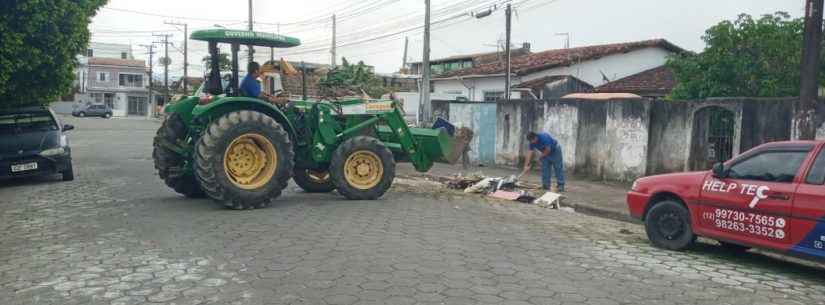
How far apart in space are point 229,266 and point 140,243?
5.05 ft

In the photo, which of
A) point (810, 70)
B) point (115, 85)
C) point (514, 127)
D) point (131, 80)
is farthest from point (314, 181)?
point (131, 80)

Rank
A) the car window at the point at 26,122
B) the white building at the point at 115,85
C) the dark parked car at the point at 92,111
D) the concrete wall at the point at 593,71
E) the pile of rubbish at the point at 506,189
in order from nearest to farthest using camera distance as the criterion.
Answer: the pile of rubbish at the point at 506,189, the car window at the point at 26,122, the concrete wall at the point at 593,71, the dark parked car at the point at 92,111, the white building at the point at 115,85

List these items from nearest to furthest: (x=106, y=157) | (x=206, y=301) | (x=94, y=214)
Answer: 1. (x=206, y=301)
2. (x=94, y=214)
3. (x=106, y=157)

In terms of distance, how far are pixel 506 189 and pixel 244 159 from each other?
5455mm

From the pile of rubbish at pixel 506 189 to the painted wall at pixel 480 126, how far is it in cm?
430

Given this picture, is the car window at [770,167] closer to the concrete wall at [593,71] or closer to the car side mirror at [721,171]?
the car side mirror at [721,171]

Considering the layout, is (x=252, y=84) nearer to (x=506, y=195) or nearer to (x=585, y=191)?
(x=506, y=195)

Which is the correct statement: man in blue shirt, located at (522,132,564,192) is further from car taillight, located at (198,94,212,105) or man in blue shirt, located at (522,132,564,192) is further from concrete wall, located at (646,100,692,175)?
car taillight, located at (198,94,212,105)

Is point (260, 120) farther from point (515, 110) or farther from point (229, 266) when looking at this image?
point (515, 110)

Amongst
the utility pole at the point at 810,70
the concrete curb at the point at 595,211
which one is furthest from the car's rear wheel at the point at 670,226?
the utility pole at the point at 810,70

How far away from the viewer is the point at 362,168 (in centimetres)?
1075

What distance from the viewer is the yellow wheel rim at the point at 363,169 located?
10.6 meters

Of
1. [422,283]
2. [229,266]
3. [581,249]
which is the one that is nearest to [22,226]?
[229,266]

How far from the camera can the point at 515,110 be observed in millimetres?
17828
